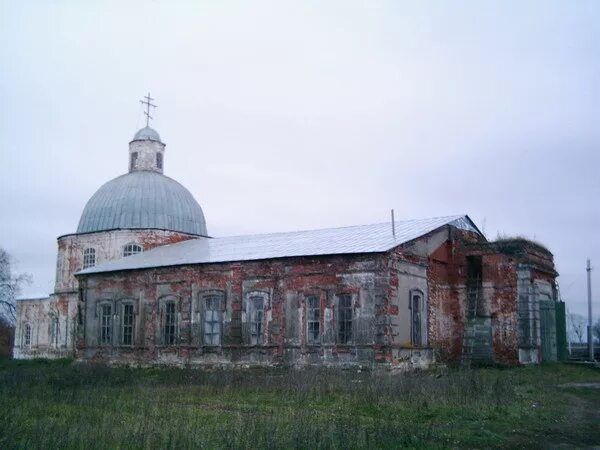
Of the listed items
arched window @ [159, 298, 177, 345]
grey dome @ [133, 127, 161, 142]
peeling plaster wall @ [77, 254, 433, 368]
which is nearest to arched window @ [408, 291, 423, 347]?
peeling plaster wall @ [77, 254, 433, 368]

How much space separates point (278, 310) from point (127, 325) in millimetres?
7931

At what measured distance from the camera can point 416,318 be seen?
2391 cm

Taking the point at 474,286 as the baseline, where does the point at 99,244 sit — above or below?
above

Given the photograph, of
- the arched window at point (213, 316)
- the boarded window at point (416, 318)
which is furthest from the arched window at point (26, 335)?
the boarded window at point (416, 318)

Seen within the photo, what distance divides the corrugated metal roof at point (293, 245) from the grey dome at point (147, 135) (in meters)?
8.64

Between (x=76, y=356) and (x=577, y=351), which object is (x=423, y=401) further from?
(x=76, y=356)

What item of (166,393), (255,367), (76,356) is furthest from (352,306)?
(76,356)

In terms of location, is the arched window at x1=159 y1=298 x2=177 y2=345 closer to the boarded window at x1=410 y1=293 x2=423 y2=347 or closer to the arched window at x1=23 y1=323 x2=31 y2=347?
the boarded window at x1=410 y1=293 x2=423 y2=347

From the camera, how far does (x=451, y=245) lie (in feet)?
86.2

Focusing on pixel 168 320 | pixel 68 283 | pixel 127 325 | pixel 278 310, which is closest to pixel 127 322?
pixel 127 325

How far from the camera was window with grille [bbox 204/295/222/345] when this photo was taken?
86.2ft

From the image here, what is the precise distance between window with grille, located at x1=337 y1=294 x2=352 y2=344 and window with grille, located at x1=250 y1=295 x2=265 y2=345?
315 cm

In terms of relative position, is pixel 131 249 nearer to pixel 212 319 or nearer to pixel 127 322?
pixel 127 322

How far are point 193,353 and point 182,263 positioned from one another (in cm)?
340
